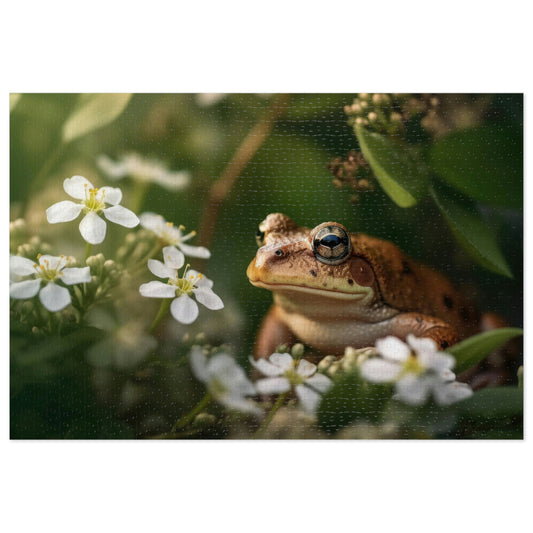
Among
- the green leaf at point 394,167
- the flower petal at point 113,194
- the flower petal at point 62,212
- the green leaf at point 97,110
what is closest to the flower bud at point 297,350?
the green leaf at point 394,167

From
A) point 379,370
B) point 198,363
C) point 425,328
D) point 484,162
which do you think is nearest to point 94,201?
point 198,363

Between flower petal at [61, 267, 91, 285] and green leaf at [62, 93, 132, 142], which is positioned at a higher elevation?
green leaf at [62, 93, 132, 142]

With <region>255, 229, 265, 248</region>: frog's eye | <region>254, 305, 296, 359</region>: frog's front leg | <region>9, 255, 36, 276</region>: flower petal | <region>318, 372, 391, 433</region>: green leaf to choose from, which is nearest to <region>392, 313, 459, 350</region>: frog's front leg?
<region>318, 372, 391, 433</region>: green leaf

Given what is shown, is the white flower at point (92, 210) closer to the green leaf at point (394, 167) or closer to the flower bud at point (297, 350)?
the flower bud at point (297, 350)

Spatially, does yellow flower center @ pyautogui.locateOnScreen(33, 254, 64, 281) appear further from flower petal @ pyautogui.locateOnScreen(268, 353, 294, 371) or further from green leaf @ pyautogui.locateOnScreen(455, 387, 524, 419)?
green leaf @ pyautogui.locateOnScreen(455, 387, 524, 419)

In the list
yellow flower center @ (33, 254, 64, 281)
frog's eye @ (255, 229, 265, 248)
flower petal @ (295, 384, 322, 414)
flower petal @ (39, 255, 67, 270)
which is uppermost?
frog's eye @ (255, 229, 265, 248)
